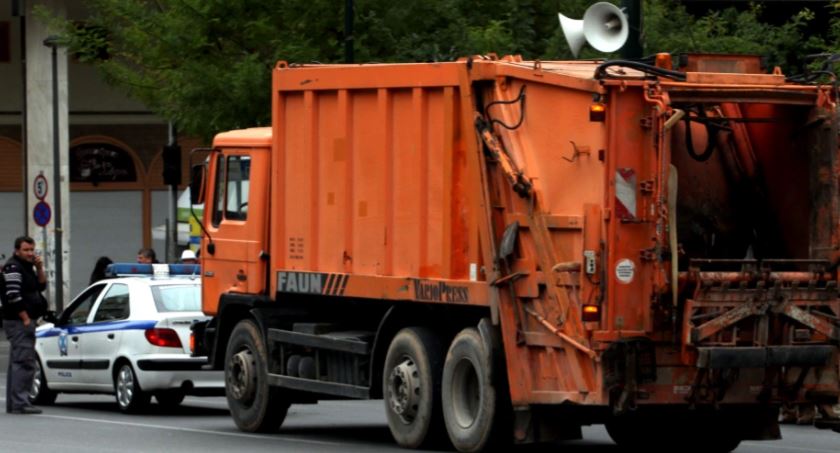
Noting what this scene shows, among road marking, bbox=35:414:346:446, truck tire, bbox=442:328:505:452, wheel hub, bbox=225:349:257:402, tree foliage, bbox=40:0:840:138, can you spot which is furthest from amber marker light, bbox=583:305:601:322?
tree foliage, bbox=40:0:840:138

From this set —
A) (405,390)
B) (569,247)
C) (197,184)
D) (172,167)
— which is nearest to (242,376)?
(197,184)

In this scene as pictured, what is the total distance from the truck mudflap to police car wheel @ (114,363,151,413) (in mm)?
7591

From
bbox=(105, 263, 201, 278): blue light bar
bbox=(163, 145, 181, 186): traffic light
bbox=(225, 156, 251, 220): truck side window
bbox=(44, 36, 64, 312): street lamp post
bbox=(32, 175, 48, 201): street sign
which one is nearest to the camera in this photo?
bbox=(225, 156, 251, 220): truck side window

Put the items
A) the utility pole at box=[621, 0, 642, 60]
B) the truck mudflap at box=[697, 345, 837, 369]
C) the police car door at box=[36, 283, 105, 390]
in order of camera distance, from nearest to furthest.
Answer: the truck mudflap at box=[697, 345, 837, 369] < the utility pole at box=[621, 0, 642, 60] < the police car door at box=[36, 283, 105, 390]

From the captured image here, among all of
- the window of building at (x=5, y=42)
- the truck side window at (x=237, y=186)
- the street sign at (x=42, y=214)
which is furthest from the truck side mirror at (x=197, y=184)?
the window of building at (x=5, y=42)

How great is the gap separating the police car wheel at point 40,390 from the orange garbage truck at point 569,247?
5175 mm

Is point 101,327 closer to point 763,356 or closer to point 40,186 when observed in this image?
point 763,356

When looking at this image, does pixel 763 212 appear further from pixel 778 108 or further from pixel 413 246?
pixel 413 246

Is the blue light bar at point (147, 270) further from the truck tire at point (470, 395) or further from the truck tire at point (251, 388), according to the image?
the truck tire at point (470, 395)

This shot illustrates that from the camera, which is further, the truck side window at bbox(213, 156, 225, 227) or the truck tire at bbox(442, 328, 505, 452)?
the truck side window at bbox(213, 156, 225, 227)

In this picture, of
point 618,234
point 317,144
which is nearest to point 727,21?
point 317,144

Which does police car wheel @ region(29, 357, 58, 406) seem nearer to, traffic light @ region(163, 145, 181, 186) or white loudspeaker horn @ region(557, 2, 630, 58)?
traffic light @ region(163, 145, 181, 186)

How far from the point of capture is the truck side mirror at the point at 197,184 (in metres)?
17.9

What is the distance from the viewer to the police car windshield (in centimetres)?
1912
